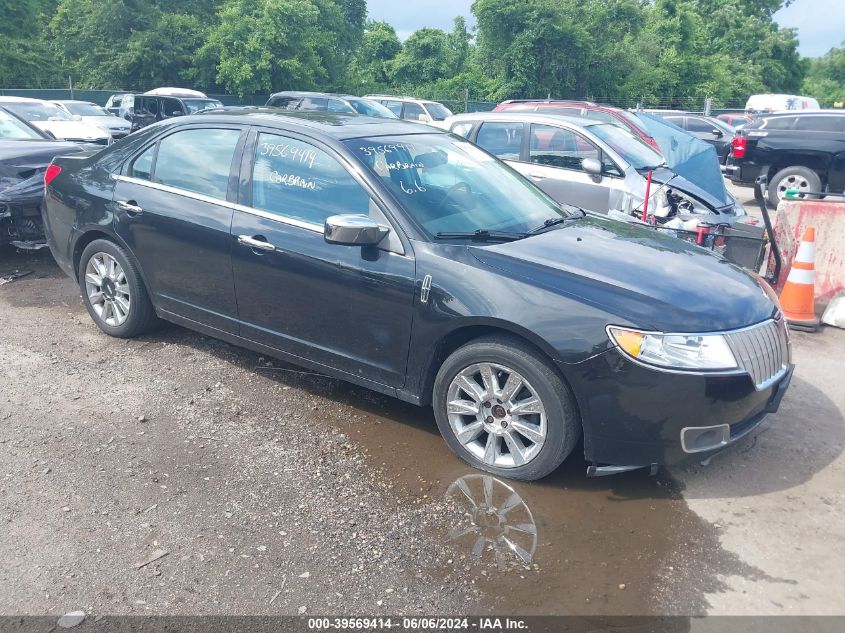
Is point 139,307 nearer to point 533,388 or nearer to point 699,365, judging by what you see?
point 533,388

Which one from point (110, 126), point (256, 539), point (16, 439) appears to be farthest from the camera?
point (110, 126)

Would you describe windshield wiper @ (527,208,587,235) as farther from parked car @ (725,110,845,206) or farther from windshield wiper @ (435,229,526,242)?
parked car @ (725,110,845,206)

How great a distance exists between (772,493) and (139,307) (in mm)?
4224

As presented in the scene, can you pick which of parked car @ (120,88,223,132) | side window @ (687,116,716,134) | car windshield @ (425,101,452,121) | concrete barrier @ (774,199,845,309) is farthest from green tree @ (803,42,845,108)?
concrete barrier @ (774,199,845,309)

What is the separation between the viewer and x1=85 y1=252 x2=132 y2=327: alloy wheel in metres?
5.27

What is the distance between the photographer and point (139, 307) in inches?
205

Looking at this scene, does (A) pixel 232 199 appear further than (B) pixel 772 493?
Yes

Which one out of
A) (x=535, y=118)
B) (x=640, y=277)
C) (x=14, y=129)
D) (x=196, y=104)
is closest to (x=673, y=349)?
(x=640, y=277)

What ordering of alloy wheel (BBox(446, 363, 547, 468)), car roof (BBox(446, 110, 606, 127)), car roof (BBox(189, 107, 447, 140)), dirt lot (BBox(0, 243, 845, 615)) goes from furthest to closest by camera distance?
car roof (BBox(446, 110, 606, 127)) → car roof (BBox(189, 107, 447, 140)) → alloy wheel (BBox(446, 363, 547, 468)) → dirt lot (BBox(0, 243, 845, 615))

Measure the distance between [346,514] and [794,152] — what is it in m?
11.6

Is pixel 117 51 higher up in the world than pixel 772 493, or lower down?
higher up

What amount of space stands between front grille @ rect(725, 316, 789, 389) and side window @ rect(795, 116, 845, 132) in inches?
393

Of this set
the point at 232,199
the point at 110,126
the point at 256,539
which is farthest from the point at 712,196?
the point at 110,126

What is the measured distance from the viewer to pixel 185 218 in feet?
15.3
